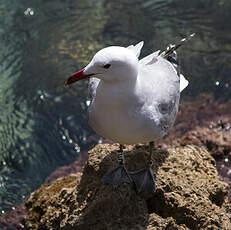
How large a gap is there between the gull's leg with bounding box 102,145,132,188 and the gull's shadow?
57 millimetres

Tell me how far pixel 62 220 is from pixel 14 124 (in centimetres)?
325

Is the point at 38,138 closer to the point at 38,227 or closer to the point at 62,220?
the point at 38,227

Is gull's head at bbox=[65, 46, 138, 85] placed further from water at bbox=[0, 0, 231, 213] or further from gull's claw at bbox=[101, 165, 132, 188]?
water at bbox=[0, 0, 231, 213]

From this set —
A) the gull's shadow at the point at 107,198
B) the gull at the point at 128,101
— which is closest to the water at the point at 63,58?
the gull's shadow at the point at 107,198

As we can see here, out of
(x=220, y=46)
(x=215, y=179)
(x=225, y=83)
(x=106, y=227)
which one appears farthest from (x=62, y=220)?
(x=220, y=46)

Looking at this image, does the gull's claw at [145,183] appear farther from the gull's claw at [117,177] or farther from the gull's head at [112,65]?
the gull's head at [112,65]

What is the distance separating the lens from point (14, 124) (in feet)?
23.4

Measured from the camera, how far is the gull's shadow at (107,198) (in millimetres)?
3996

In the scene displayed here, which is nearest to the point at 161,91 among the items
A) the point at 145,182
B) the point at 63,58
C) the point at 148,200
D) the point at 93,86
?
the point at 93,86

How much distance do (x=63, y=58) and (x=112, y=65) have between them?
5.33 m

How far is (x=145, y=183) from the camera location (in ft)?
12.9

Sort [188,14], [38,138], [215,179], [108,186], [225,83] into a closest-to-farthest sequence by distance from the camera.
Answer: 1. [108,186]
2. [215,179]
3. [38,138]
4. [225,83]
5. [188,14]

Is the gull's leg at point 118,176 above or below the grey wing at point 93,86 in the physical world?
below

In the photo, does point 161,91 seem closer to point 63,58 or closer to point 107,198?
point 107,198
